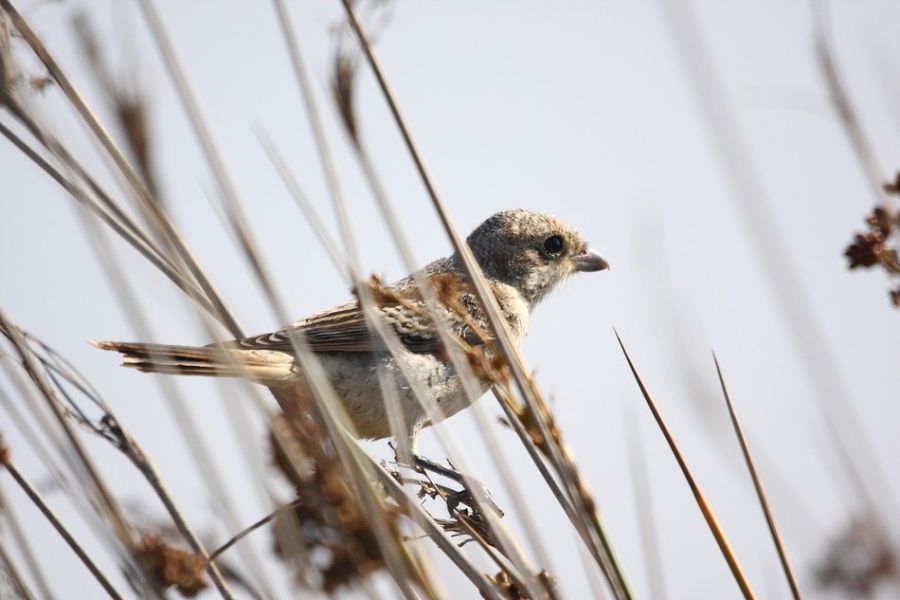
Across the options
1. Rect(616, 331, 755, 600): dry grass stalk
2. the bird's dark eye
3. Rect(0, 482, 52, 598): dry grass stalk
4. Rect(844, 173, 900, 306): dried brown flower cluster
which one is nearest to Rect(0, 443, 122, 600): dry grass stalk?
Rect(0, 482, 52, 598): dry grass stalk

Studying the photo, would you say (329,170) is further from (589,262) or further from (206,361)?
(589,262)

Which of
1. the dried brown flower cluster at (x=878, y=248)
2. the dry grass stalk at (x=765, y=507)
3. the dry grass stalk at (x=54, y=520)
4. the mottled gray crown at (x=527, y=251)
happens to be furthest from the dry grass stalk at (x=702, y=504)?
the mottled gray crown at (x=527, y=251)

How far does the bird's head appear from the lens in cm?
508

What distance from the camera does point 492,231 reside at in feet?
17.0

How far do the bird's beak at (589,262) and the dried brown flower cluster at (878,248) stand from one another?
125 inches

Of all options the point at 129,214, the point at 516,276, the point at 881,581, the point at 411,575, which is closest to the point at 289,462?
the point at 411,575

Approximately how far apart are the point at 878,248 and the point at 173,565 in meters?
1.67

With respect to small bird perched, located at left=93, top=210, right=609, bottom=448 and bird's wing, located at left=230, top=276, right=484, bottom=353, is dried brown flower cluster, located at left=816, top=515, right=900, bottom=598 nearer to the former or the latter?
small bird perched, located at left=93, top=210, right=609, bottom=448

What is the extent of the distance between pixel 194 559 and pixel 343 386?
1993mm

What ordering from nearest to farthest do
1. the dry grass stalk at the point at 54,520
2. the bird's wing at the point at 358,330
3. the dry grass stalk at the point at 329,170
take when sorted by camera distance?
1. the dry grass stalk at the point at 329,170
2. the dry grass stalk at the point at 54,520
3. the bird's wing at the point at 358,330

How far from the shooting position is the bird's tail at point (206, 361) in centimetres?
175

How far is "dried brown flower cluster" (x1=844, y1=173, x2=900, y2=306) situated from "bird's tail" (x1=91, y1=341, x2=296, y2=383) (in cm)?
134

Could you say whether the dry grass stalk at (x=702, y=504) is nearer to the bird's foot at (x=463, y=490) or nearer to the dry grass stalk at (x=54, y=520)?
the bird's foot at (x=463, y=490)

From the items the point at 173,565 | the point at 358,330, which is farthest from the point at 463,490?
the point at 173,565
